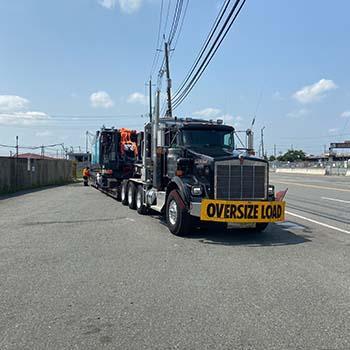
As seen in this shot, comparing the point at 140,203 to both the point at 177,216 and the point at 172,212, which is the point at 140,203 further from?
the point at 177,216

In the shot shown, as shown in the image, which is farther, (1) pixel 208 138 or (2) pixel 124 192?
(2) pixel 124 192

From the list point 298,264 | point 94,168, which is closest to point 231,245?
point 298,264

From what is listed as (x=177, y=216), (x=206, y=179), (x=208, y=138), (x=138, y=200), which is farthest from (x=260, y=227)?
(x=138, y=200)

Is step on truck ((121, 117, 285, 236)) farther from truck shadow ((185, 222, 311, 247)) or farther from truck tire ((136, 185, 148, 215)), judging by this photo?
truck tire ((136, 185, 148, 215))

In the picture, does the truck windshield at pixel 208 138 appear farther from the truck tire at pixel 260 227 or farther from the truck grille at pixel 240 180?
the truck tire at pixel 260 227

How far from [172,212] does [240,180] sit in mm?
1716

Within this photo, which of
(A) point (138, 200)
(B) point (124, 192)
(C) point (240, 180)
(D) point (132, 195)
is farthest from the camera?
(B) point (124, 192)

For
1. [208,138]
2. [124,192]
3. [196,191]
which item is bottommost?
[124,192]

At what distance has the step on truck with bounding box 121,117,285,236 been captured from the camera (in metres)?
9.30

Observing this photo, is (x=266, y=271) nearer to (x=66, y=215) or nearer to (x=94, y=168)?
(x=66, y=215)

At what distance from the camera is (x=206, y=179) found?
9.74 meters

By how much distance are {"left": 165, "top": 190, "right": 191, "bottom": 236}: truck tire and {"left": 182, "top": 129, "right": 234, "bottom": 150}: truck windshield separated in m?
1.45

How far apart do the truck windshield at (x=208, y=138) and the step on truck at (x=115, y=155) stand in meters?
8.52

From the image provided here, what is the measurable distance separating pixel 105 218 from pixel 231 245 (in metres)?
5.09
